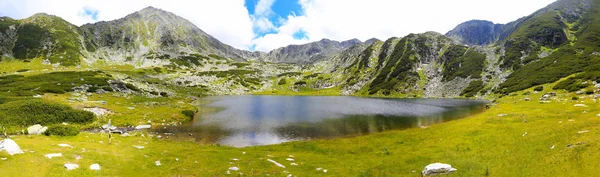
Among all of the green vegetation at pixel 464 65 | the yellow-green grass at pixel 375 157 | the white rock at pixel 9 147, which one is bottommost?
the yellow-green grass at pixel 375 157

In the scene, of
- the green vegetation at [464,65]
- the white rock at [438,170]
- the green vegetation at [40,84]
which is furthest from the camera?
the green vegetation at [464,65]

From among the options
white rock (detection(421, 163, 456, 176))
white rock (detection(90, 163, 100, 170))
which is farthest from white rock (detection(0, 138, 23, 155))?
white rock (detection(421, 163, 456, 176))

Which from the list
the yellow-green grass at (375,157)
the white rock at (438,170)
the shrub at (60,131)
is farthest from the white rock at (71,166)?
the white rock at (438,170)

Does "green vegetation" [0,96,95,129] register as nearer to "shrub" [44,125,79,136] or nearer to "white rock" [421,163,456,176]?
"shrub" [44,125,79,136]

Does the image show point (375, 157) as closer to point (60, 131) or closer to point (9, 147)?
point (9, 147)

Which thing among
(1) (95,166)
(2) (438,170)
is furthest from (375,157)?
(1) (95,166)

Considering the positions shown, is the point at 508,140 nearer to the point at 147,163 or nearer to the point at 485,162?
the point at 485,162

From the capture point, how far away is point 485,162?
22766 millimetres

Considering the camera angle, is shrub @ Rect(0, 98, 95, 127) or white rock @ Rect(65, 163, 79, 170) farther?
shrub @ Rect(0, 98, 95, 127)

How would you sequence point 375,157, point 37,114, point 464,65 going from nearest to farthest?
1. point 375,157
2. point 37,114
3. point 464,65

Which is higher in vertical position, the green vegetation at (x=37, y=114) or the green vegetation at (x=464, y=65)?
the green vegetation at (x=464, y=65)

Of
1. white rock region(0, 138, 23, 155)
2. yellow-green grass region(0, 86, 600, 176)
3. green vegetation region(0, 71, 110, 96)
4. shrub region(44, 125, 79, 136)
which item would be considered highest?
green vegetation region(0, 71, 110, 96)

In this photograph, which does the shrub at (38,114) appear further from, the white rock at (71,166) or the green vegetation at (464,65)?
the green vegetation at (464,65)

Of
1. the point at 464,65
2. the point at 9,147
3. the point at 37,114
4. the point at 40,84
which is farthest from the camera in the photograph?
the point at 464,65
